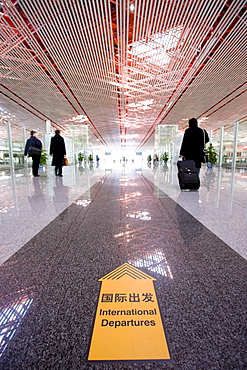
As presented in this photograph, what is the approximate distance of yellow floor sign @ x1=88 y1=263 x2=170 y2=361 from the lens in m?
0.80

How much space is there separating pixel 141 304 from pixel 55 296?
52 centimetres

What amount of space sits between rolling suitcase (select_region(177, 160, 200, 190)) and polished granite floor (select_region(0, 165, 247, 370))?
199cm

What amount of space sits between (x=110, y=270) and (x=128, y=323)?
0.47 metres

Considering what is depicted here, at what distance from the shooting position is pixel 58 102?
15086mm

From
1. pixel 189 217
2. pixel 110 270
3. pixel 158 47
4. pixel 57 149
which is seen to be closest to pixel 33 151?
pixel 57 149

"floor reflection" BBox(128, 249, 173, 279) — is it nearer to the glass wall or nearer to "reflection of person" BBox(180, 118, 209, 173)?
"reflection of person" BBox(180, 118, 209, 173)

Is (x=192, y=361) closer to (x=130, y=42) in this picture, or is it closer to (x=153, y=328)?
(x=153, y=328)

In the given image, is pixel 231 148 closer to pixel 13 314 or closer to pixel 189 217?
pixel 189 217

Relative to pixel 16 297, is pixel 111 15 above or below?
above

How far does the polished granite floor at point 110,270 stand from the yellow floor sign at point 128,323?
3 centimetres

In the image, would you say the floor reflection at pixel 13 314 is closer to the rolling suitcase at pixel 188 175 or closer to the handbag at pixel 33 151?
the rolling suitcase at pixel 188 175

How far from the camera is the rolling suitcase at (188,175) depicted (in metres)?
4.67

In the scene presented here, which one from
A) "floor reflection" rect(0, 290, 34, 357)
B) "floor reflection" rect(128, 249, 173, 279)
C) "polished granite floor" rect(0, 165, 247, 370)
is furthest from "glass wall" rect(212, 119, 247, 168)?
"floor reflection" rect(0, 290, 34, 357)

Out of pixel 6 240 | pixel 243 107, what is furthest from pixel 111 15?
pixel 243 107
